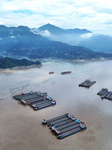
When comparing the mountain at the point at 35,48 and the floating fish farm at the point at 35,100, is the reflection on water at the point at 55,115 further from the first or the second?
the mountain at the point at 35,48

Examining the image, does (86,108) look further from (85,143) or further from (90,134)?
(85,143)

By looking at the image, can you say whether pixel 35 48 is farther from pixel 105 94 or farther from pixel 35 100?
pixel 35 100

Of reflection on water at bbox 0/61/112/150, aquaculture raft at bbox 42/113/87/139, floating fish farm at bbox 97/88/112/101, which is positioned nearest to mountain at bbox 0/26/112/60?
floating fish farm at bbox 97/88/112/101

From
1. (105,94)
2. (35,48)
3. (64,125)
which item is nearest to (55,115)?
(64,125)

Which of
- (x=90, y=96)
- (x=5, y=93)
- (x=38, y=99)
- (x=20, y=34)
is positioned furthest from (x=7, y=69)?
(x=20, y=34)

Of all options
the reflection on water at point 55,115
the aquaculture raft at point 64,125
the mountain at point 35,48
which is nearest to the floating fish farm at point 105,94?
the reflection on water at point 55,115

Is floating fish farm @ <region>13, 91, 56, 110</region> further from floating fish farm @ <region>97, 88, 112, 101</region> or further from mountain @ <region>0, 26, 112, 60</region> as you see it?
mountain @ <region>0, 26, 112, 60</region>
